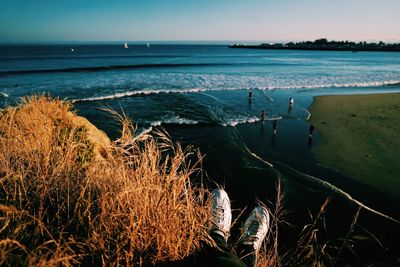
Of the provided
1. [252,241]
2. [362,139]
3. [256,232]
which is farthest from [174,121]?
[252,241]

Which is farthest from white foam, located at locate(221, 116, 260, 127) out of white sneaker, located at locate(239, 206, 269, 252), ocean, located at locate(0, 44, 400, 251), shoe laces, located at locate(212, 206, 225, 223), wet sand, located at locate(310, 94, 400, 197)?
shoe laces, located at locate(212, 206, 225, 223)

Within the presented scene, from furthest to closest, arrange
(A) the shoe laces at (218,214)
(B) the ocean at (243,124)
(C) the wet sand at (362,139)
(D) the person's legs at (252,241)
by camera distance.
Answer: (C) the wet sand at (362,139) → (B) the ocean at (243,124) → (A) the shoe laces at (218,214) → (D) the person's legs at (252,241)

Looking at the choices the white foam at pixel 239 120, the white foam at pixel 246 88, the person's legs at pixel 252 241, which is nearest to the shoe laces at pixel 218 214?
the person's legs at pixel 252 241

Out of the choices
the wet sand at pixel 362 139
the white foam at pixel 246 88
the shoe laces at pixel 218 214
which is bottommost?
the wet sand at pixel 362 139

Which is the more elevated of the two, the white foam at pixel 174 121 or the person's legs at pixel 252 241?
the person's legs at pixel 252 241

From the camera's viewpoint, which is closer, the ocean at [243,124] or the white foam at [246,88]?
the ocean at [243,124]

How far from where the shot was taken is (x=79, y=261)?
90.3 inches

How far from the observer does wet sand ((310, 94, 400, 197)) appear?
27.3 feet

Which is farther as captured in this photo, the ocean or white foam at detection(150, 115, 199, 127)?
white foam at detection(150, 115, 199, 127)

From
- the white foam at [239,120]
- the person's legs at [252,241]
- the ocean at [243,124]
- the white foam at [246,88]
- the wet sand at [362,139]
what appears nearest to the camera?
the person's legs at [252,241]

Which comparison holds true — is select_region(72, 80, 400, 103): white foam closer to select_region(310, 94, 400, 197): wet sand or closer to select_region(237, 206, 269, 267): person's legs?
select_region(310, 94, 400, 197): wet sand

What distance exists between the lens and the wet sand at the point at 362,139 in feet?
27.3

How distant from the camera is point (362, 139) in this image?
11203 mm

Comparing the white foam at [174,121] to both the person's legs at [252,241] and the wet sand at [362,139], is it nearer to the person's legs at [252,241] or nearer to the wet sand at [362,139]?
the wet sand at [362,139]
